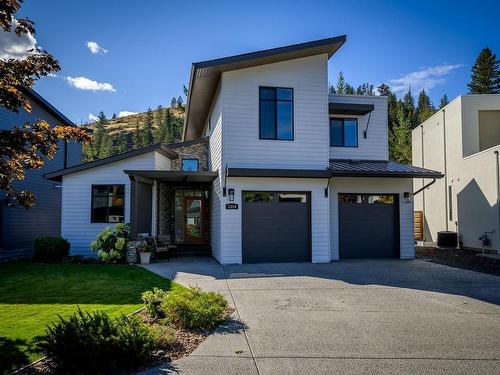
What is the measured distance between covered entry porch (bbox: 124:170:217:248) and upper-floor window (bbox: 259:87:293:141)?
3.11 meters

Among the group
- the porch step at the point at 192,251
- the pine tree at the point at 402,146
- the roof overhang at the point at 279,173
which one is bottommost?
the porch step at the point at 192,251

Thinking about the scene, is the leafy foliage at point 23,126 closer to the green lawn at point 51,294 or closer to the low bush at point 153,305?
the green lawn at point 51,294

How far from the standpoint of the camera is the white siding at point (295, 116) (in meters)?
12.2

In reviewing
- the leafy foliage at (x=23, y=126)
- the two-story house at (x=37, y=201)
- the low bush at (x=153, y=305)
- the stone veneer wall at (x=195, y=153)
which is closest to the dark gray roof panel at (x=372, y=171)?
the stone veneer wall at (x=195, y=153)

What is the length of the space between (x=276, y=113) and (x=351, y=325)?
27.8 ft

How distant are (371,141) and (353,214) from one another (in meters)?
3.63

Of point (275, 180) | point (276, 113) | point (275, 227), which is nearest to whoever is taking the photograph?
point (275, 180)

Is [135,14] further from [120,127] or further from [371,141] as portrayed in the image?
[120,127]

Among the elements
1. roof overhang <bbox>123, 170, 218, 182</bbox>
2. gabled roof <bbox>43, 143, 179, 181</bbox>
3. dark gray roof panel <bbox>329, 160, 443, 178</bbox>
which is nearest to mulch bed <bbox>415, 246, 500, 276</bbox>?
dark gray roof panel <bbox>329, 160, 443, 178</bbox>

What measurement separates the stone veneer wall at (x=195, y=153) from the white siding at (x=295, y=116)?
526 centimetres

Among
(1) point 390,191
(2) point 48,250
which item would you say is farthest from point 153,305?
(1) point 390,191

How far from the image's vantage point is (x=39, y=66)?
5.16 meters

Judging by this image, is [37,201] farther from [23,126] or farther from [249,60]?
[23,126]

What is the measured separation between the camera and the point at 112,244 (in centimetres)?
1280
